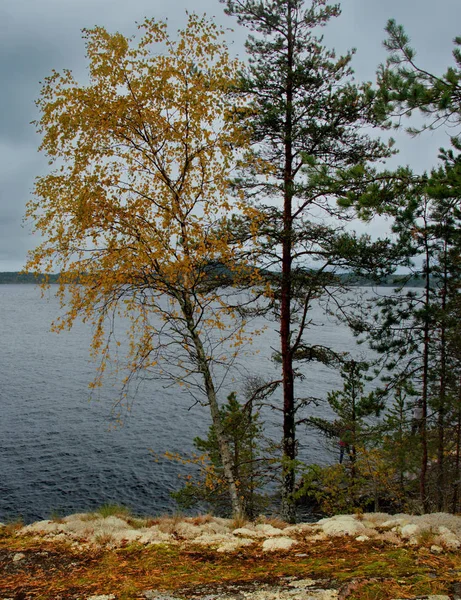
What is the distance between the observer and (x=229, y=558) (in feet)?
16.4

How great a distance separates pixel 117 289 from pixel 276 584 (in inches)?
210

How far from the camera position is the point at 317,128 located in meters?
11.0

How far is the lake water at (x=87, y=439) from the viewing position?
19047 millimetres

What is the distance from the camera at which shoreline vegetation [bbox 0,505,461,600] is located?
3.82 metres

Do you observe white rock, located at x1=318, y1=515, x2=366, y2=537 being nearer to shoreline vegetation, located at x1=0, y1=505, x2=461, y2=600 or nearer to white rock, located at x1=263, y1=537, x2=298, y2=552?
shoreline vegetation, located at x1=0, y1=505, x2=461, y2=600

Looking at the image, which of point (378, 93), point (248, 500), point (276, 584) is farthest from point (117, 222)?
point (248, 500)

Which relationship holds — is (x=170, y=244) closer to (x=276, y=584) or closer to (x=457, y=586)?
(x=276, y=584)

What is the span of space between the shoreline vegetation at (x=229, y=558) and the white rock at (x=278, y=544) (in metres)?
0.02

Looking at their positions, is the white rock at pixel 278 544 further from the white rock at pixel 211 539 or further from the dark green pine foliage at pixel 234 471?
the dark green pine foliage at pixel 234 471

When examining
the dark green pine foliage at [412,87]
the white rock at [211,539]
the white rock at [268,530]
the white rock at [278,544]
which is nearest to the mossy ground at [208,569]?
the white rock at [278,544]

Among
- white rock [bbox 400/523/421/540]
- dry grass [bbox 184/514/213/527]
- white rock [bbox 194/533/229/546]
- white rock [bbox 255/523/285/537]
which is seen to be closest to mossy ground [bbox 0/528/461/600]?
white rock [bbox 194/533/229/546]

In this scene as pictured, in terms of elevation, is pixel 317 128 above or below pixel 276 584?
above

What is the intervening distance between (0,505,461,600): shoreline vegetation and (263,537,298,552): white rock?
0.06ft

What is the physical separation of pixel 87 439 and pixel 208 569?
22.7 metres
